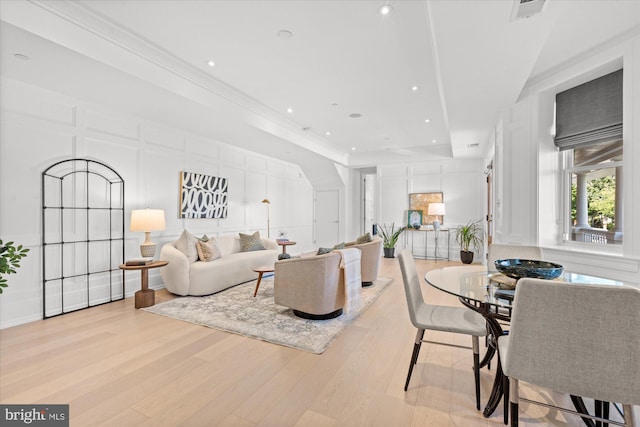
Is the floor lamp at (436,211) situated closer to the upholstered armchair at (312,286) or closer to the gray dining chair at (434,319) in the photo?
the upholstered armchair at (312,286)

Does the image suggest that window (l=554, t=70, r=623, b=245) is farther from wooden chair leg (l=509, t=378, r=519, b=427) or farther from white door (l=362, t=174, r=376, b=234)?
white door (l=362, t=174, r=376, b=234)

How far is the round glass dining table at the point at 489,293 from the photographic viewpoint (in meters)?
1.70

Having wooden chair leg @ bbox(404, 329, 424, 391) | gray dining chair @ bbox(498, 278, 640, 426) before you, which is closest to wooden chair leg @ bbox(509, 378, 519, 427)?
gray dining chair @ bbox(498, 278, 640, 426)

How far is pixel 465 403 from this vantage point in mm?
1901

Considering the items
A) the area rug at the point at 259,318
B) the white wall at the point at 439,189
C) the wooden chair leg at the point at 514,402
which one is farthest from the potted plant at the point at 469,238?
the wooden chair leg at the point at 514,402

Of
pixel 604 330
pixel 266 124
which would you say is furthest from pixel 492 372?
pixel 266 124

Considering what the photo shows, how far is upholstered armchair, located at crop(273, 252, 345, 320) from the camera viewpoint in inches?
122

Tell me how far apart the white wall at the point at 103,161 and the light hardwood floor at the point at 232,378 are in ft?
2.93

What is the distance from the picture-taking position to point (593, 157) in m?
3.06

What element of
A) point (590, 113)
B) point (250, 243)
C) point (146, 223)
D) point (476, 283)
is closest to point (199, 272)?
point (146, 223)

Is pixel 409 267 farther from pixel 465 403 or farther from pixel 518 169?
pixel 518 169

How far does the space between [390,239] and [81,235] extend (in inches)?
→ 245

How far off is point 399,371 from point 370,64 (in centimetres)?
296

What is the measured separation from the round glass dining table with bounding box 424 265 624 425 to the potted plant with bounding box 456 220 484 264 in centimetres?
501
